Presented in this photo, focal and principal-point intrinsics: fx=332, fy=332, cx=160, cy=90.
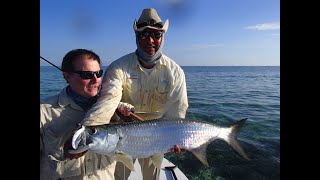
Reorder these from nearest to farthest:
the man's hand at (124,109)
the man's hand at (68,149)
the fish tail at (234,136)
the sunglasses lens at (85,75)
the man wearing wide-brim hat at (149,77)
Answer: the man's hand at (68,149) < the sunglasses lens at (85,75) < the man's hand at (124,109) < the man wearing wide-brim hat at (149,77) < the fish tail at (234,136)

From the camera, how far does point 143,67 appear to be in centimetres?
428

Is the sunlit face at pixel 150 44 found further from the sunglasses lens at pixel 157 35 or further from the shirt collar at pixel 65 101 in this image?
the shirt collar at pixel 65 101

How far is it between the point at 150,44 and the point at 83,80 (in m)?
1.21

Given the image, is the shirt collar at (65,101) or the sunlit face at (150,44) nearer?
the shirt collar at (65,101)

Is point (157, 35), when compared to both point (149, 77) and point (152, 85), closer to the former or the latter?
point (149, 77)

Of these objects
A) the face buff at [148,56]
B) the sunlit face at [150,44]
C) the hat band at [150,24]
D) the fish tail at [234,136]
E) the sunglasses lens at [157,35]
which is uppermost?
the hat band at [150,24]

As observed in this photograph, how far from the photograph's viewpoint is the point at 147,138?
145 inches

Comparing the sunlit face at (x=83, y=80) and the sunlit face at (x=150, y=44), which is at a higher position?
the sunlit face at (x=150, y=44)

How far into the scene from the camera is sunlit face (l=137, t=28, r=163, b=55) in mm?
4125

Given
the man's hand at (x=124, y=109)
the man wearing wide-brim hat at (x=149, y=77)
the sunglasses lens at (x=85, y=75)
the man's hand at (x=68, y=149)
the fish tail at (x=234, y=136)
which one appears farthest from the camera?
the fish tail at (x=234, y=136)

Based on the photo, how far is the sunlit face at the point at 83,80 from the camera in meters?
3.22

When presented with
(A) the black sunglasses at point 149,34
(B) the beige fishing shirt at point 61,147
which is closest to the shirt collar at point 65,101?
(B) the beige fishing shirt at point 61,147

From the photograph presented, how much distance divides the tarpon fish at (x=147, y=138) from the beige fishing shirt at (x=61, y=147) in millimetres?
156
